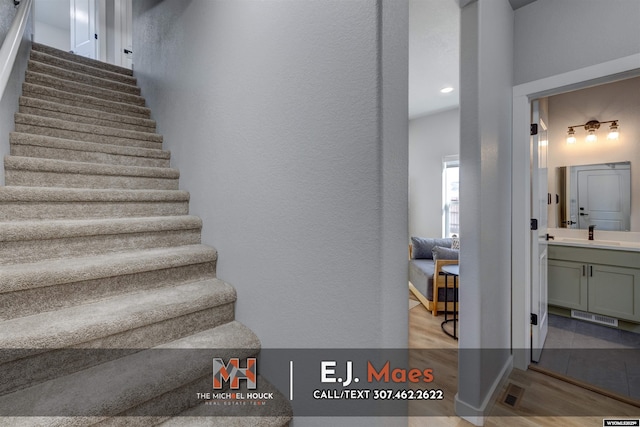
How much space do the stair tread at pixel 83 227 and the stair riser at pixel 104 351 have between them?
1.87ft

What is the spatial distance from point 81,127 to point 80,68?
1282 mm

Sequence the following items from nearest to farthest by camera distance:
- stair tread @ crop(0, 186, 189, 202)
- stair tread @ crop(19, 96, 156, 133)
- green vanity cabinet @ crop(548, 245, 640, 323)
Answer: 1. stair tread @ crop(0, 186, 189, 202)
2. stair tread @ crop(19, 96, 156, 133)
3. green vanity cabinet @ crop(548, 245, 640, 323)

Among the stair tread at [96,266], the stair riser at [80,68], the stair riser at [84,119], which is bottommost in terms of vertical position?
the stair tread at [96,266]

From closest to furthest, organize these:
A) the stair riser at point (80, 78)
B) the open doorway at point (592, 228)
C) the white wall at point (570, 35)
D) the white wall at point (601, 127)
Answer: the white wall at point (570, 35), the stair riser at point (80, 78), the open doorway at point (592, 228), the white wall at point (601, 127)

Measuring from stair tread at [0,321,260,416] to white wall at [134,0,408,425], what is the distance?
26cm

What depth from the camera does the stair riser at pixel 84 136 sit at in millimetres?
2000

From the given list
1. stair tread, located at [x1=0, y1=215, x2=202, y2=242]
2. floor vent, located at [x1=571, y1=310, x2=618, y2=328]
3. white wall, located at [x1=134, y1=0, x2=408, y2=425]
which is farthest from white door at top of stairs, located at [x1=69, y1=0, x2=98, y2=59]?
floor vent, located at [x1=571, y1=310, x2=618, y2=328]

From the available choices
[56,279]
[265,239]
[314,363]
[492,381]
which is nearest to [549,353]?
[492,381]

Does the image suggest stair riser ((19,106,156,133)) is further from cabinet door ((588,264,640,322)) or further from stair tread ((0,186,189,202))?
cabinet door ((588,264,640,322))

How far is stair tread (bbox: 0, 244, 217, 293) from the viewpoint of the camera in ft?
3.75

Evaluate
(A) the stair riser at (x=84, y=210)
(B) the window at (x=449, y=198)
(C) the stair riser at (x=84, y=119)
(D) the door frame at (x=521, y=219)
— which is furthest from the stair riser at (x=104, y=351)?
(B) the window at (x=449, y=198)

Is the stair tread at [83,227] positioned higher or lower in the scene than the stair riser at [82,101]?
lower

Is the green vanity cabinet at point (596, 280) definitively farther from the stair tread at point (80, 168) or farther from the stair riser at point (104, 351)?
the stair tread at point (80, 168)

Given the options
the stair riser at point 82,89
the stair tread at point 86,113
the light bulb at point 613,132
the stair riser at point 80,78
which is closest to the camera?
the stair tread at point 86,113
